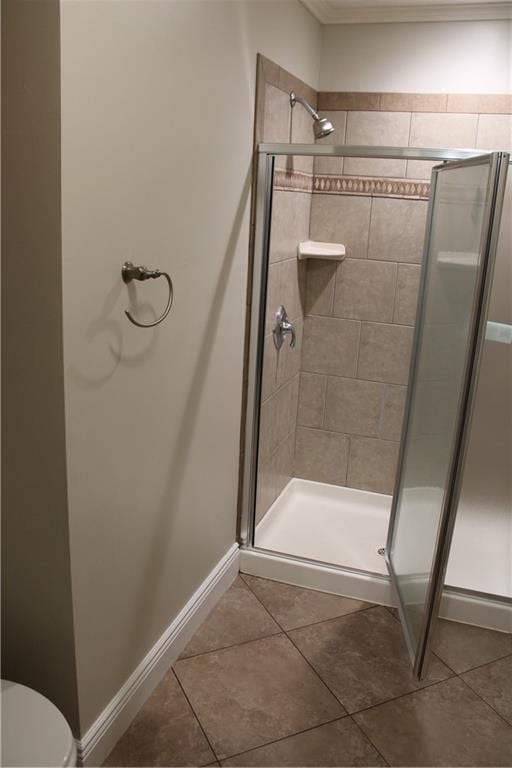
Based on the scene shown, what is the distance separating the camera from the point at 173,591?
7.10ft

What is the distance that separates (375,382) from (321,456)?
0.49m

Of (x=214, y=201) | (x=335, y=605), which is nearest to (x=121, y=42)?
(x=214, y=201)

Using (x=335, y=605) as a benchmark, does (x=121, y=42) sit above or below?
above

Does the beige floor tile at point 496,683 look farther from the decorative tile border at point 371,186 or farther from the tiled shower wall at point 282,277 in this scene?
the decorative tile border at point 371,186

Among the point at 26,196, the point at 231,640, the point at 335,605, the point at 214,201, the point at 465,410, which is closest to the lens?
the point at 26,196

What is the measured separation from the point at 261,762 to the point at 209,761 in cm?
14

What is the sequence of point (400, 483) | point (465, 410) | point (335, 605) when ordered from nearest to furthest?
point (465, 410) → point (335, 605) → point (400, 483)

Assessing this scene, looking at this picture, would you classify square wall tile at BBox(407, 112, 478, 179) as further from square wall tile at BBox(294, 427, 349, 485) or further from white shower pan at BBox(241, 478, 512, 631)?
white shower pan at BBox(241, 478, 512, 631)

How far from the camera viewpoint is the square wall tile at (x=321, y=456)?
3.40m

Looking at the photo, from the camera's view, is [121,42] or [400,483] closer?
[121,42]

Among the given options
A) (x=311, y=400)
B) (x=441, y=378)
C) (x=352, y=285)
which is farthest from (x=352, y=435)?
(x=441, y=378)

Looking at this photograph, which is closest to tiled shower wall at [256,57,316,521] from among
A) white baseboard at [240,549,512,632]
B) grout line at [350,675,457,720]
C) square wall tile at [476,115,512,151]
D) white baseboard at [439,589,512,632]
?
white baseboard at [240,549,512,632]

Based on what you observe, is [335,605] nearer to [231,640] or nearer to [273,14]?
[231,640]

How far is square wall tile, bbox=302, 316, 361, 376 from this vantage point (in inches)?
Result: 128
